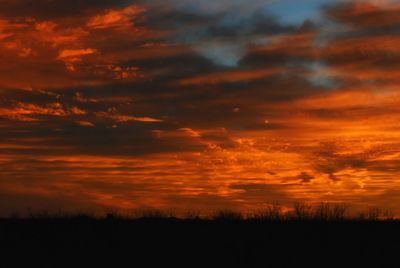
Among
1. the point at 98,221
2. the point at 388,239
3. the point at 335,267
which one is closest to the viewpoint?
the point at 335,267

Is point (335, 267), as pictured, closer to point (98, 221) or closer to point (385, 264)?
point (385, 264)

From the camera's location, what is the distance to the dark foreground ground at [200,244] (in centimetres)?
1642

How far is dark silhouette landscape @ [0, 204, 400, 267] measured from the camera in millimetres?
16453

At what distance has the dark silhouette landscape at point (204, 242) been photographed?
54.0ft

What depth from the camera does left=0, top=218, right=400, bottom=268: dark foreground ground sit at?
647 inches

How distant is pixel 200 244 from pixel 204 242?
0.25m

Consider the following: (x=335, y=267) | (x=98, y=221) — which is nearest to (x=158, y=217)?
(x=98, y=221)

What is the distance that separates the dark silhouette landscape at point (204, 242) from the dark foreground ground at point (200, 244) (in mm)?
21

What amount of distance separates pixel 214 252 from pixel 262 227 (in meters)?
3.21

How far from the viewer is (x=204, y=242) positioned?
1812cm

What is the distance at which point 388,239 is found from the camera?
1853 cm

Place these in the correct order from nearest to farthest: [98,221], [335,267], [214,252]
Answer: [335,267]
[214,252]
[98,221]

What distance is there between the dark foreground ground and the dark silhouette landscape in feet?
0.07

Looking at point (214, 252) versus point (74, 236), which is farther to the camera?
point (74, 236)
